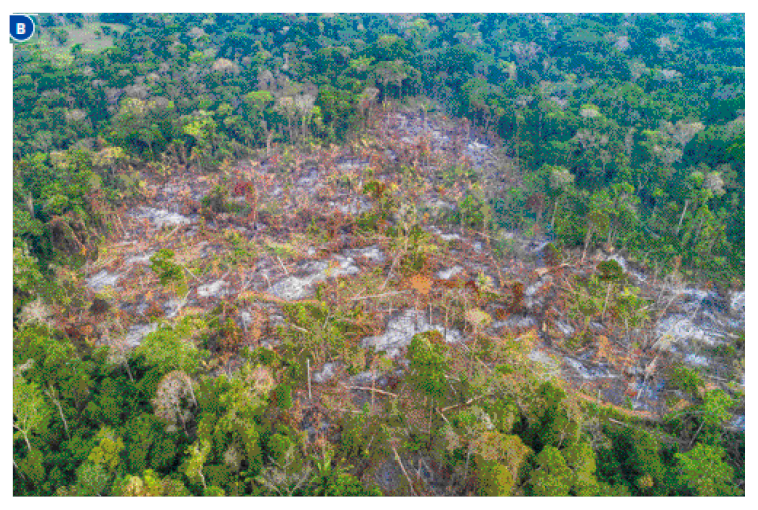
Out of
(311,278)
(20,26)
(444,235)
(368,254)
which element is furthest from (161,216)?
(444,235)

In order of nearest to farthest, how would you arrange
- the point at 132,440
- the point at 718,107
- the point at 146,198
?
the point at 132,440
the point at 146,198
the point at 718,107

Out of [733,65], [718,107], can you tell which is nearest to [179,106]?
[718,107]

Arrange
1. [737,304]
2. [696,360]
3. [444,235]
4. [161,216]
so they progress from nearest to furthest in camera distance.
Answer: [696,360], [737,304], [444,235], [161,216]

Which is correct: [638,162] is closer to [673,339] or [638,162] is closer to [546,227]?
[546,227]

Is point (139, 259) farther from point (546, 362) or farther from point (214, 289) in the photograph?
point (546, 362)

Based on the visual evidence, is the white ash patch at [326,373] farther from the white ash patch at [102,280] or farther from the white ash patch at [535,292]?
the white ash patch at [102,280]

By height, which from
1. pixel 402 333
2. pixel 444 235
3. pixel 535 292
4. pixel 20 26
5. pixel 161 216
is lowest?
pixel 402 333

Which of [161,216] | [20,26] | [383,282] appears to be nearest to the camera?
[20,26]
